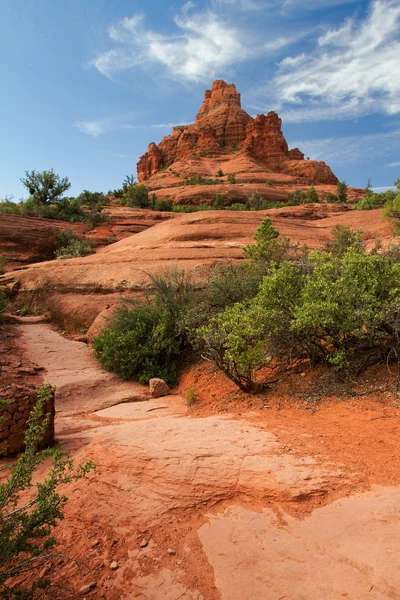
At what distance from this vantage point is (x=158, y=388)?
8258 mm

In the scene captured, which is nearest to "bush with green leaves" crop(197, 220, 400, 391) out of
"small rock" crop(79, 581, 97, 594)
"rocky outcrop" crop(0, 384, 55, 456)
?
"rocky outcrop" crop(0, 384, 55, 456)

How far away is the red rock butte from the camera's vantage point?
66.6 m

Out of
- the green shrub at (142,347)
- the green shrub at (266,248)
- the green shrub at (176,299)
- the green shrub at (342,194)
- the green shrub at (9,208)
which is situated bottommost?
the green shrub at (142,347)

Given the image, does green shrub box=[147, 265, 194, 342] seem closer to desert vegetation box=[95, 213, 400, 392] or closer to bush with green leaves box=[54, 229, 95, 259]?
desert vegetation box=[95, 213, 400, 392]

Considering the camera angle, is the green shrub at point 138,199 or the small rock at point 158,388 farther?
the green shrub at point 138,199

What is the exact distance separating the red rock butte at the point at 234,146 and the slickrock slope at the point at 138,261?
49.0 meters

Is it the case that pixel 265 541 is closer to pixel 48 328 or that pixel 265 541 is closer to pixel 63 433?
pixel 63 433

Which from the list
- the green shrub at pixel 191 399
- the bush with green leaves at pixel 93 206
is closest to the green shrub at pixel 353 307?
the green shrub at pixel 191 399

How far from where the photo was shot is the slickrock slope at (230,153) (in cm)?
5981

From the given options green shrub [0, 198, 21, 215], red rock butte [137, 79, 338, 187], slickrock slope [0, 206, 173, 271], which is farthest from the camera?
red rock butte [137, 79, 338, 187]

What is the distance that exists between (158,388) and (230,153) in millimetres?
68958

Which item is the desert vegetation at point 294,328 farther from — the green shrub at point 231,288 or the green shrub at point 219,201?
the green shrub at point 219,201

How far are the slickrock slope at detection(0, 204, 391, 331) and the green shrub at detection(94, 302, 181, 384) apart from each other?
2.91 m

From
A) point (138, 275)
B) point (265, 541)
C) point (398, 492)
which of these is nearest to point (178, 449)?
point (265, 541)
